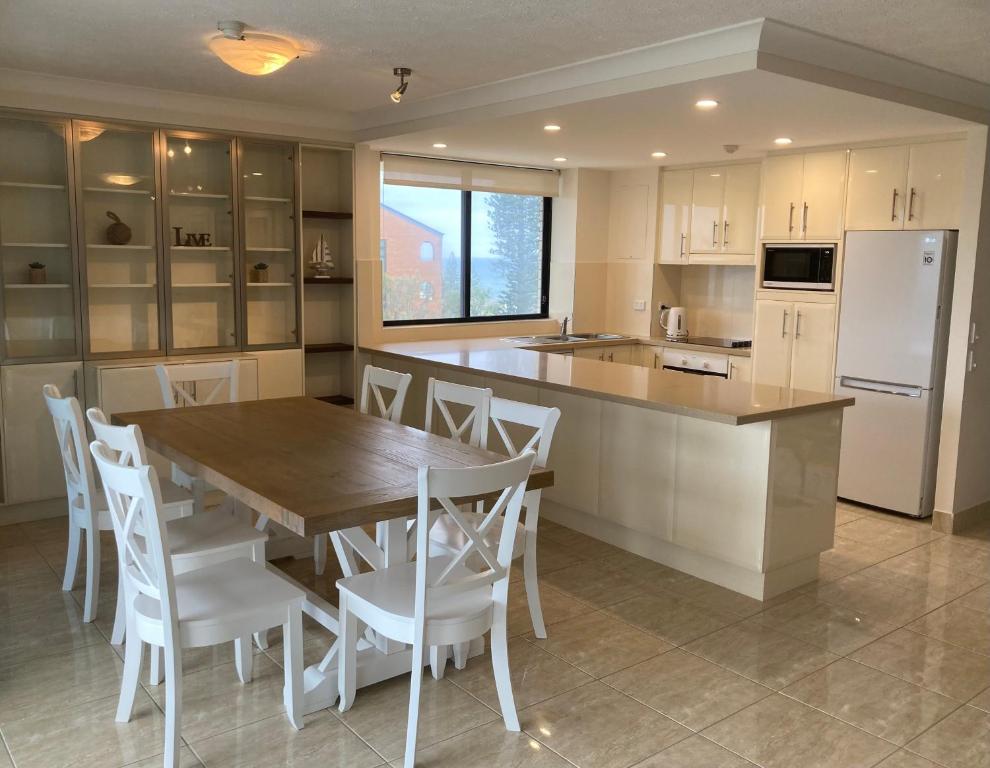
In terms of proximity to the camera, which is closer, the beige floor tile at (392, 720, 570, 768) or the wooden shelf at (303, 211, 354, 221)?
the beige floor tile at (392, 720, 570, 768)

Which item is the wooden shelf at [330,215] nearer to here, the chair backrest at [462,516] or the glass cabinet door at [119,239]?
the glass cabinet door at [119,239]

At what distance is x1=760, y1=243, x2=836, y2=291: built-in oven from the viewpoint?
16.9 feet

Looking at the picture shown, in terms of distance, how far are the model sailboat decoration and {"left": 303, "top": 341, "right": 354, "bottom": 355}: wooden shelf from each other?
18.3 inches

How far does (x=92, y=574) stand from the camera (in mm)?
3295

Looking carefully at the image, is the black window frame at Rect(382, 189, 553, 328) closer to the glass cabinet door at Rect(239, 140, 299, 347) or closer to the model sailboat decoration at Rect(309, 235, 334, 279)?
the model sailboat decoration at Rect(309, 235, 334, 279)

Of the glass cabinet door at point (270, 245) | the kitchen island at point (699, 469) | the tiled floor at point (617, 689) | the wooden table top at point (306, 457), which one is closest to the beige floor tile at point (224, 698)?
the tiled floor at point (617, 689)

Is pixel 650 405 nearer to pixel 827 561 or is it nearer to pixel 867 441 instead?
pixel 827 561

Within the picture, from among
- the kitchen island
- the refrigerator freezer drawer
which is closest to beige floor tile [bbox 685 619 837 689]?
the kitchen island

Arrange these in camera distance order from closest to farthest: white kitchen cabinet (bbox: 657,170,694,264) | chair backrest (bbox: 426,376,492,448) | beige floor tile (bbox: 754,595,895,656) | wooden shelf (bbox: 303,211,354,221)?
beige floor tile (bbox: 754,595,895,656) → chair backrest (bbox: 426,376,492,448) → wooden shelf (bbox: 303,211,354,221) → white kitchen cabinet (bbox: 657,170,694,264)

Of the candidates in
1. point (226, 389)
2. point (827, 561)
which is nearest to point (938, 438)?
point (827, 561)

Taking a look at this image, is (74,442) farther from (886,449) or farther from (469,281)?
(886,449)

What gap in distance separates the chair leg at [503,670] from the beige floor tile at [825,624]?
1327mm

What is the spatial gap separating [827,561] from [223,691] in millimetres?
2864

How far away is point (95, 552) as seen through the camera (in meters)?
3.27
